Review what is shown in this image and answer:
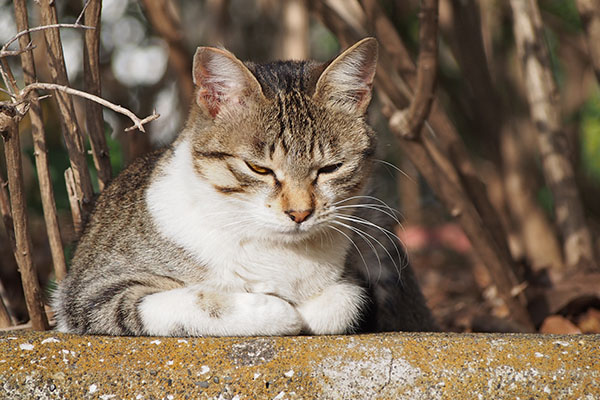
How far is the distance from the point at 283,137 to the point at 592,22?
1.70 metres

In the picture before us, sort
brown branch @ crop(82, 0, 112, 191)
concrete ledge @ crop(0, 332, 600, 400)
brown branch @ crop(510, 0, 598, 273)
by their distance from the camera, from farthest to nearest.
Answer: brown branch @ crop(510, 0, 598, 273), brown branch @ crop(82, 0, 112, 191), concrete ledge @ crop(0, 332, 600, 400)

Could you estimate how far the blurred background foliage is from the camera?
186 inches

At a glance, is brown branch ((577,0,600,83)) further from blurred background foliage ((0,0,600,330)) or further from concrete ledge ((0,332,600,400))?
concrete ledge ((0,332,600,400))

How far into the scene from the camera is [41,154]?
2.69 metres

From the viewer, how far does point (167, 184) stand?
2.58m

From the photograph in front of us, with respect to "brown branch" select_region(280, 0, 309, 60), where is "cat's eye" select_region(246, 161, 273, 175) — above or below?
below

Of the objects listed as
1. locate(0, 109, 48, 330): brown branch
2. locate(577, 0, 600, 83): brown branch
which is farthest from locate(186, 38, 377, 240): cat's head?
locate(577, 0, 600, 83): brown branch

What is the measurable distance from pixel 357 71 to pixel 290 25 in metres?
2.44

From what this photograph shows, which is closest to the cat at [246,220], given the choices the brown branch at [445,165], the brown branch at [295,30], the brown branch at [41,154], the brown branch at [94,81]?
the brown branch at [41,154]

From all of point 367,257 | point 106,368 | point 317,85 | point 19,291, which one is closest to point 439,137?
point 367,257

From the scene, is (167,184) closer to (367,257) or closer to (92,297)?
(92,297)

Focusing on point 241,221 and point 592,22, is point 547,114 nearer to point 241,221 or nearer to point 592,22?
point 592,22

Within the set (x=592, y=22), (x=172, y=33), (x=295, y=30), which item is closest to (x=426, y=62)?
(x=592, y=22)

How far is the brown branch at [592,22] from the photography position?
10.4 ft
